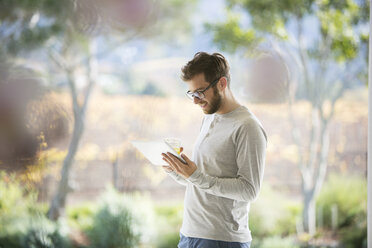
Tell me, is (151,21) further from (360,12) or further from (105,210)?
(360,12)

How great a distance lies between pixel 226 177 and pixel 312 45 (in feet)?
9.08

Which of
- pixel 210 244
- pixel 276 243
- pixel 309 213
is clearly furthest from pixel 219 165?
pixel 309 213

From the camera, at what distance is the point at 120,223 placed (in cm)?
332

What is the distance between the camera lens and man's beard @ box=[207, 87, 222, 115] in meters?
1.58

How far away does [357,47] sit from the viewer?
12.8 feet

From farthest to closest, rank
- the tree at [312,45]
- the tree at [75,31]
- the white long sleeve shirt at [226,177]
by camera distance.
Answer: the tree at [312,45]
the tree at [75,31]
the white long sleeve shirt at [226,177]

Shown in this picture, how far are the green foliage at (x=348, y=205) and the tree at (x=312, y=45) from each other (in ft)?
0.39

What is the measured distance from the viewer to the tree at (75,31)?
3.23 meters

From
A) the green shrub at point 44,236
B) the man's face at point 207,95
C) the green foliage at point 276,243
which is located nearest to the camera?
the man's face at point 207,95

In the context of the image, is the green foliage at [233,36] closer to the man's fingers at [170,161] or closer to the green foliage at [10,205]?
the green foliage at [10,205]

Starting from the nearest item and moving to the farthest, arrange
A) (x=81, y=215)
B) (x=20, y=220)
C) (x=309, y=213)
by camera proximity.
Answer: (x=20, y=220)
(x=81, y=215)
(x=309, y=213)

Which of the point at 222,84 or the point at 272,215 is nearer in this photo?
the point at 222,84

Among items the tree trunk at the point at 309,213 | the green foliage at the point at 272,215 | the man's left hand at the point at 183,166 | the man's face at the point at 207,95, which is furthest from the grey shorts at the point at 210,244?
the tree trunk at the point at 309,213

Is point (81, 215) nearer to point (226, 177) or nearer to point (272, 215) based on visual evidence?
point (272, 215)
